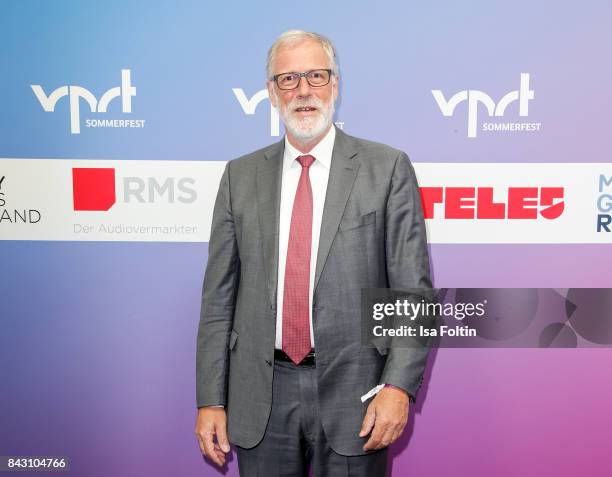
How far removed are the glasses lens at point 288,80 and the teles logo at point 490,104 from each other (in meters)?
0.68

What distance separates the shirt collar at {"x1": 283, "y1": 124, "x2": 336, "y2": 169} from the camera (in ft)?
5.59

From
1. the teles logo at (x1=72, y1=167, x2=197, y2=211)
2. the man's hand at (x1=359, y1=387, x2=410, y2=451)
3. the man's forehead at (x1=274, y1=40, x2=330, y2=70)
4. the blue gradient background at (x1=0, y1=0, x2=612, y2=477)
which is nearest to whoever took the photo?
the man's hand at (x1=359, y1=387, x2=410, y2=451)

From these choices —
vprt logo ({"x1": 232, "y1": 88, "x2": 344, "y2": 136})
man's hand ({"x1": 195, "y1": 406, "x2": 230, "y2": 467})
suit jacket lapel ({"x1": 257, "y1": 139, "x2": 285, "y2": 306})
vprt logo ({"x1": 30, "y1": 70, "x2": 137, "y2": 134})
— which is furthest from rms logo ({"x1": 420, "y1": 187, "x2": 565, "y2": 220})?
vprt logo ({"x1": 30, "y1": 70, "x2": 137, "y2": 134})

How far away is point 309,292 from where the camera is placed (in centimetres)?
161

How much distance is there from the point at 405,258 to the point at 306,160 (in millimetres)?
430

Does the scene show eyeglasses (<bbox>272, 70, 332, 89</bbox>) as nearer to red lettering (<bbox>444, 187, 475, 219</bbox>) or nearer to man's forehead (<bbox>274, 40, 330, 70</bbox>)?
man's forehead (<bbox>274, 40, 330, 70</bbox>)

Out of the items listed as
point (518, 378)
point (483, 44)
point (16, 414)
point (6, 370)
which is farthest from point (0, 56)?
point (518, 378)

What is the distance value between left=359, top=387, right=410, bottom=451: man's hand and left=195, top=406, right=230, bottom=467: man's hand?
1.44 feet

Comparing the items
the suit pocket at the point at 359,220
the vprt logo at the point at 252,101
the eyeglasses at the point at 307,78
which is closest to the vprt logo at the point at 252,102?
the vprt logo at the point at 252,101

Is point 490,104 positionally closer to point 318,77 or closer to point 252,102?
point 318,77

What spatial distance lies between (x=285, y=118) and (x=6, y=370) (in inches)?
65.0

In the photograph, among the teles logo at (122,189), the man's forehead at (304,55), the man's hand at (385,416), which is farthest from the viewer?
→ the teles logo at (122,189)

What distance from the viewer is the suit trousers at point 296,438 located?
161 cm

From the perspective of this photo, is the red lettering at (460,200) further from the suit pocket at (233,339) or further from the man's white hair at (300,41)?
the suit pocket at (233,339)
